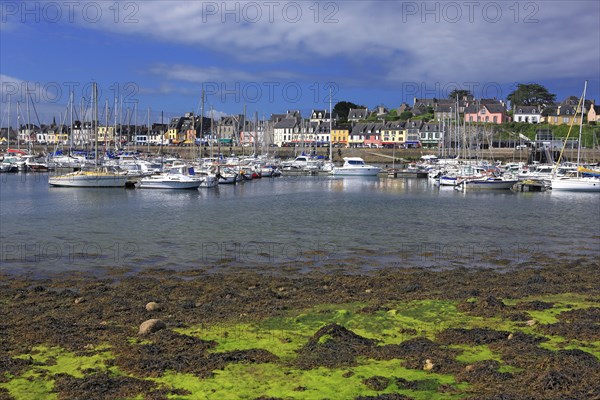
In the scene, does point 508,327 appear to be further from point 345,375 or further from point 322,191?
point 322,191

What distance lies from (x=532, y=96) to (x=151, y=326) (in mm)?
179973

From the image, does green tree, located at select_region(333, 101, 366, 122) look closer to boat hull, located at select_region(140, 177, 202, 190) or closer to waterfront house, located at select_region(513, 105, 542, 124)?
waterfront house, located at select_region(513, 105, 542, 124)

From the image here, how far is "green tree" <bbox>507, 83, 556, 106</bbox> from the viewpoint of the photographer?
172 metres

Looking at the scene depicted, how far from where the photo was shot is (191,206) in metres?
43.9

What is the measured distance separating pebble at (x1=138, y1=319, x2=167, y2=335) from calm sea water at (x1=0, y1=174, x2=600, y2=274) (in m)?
8.35

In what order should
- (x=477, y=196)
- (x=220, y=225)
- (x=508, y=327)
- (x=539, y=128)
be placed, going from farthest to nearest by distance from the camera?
(x=539, y=128) → (x=477, y=196) → (x=220, y=225) → (x=508, y=327)

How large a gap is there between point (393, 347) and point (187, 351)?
3.63 m

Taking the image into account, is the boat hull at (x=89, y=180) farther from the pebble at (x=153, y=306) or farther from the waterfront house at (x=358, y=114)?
the waterfront house at (x=358, y=114)

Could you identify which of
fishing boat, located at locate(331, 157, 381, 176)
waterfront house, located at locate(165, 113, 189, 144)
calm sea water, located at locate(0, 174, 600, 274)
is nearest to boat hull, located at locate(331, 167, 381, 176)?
fishing boat, located at locate(331, 157, 381, 176)

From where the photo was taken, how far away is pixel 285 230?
3067 centimetres

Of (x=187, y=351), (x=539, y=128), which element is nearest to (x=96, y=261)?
(x=187, y=351)

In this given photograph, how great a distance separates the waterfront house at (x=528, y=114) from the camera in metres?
157

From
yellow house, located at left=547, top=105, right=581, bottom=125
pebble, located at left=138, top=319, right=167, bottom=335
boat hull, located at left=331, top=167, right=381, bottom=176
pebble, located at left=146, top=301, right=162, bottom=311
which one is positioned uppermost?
yellow house, located at left=547, top=105, right=581, bottom=125

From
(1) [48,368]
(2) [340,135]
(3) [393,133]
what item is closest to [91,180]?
(1) [48,368]
